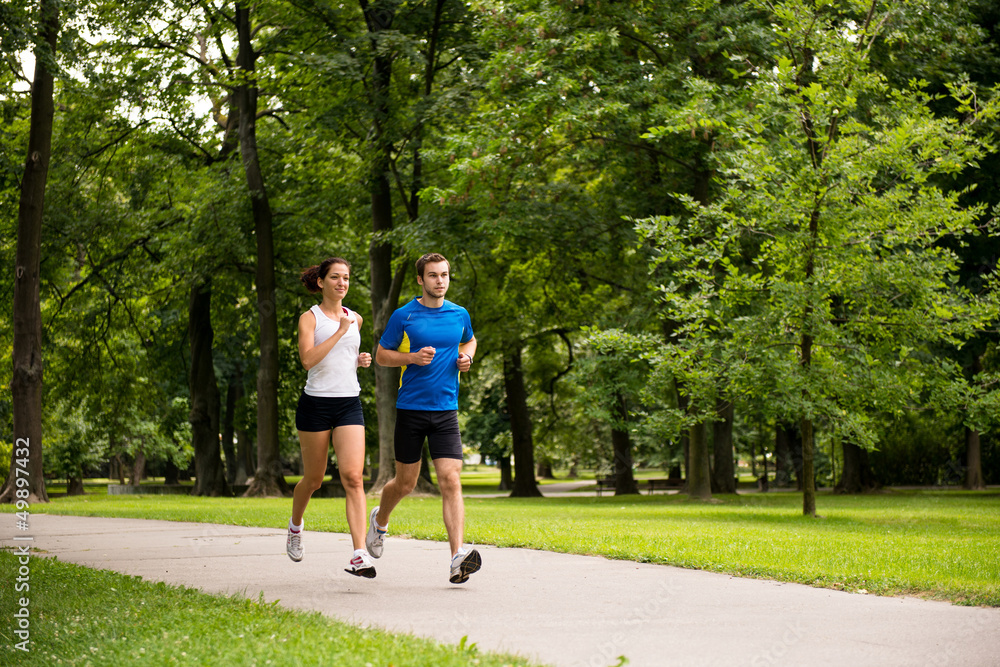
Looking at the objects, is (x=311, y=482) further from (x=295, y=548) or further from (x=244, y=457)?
Result: (x=244, y=457)

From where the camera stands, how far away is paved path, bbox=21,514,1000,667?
4.52 meters

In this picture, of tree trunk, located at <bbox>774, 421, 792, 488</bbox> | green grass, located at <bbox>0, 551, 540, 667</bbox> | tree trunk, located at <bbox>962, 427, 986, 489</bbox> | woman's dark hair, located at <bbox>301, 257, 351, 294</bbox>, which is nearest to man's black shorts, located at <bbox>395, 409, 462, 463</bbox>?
woman's dark hair, located at <bbox>301, 257, 351, 294</bbox>

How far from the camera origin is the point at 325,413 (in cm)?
689

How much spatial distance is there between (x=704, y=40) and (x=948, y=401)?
327 inches

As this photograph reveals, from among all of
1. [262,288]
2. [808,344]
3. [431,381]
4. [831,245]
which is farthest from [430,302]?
[262,288]

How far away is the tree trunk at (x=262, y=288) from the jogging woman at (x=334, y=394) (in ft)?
61.0

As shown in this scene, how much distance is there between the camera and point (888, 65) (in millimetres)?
19672

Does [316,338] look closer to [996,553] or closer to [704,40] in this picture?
[996,553]

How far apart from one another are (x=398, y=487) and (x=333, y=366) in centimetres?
96

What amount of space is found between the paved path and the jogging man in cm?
73

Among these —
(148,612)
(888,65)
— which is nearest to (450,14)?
(888,65)

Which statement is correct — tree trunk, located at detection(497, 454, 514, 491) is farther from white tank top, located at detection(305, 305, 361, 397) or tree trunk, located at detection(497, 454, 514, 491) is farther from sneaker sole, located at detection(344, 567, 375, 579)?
sneaker sole, located at detection(344, 567, 375, 579)

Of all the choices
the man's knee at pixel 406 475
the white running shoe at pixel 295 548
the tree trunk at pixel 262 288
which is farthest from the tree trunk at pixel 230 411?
the man's knee at pixel 406 475

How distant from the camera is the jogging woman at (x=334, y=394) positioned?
6.82 m
